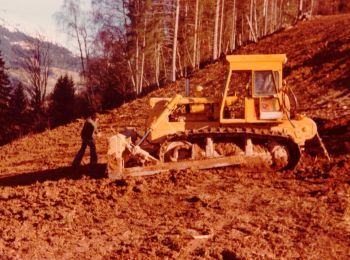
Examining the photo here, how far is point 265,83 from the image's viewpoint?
1174cm

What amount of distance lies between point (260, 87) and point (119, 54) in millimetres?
37146

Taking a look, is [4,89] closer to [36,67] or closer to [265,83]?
[36,67]

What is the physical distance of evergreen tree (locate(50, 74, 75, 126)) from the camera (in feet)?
144

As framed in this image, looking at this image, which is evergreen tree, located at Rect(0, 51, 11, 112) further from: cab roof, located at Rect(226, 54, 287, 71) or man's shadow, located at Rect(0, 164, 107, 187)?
cab roof, located at Rect(226, 54, 287, 71)

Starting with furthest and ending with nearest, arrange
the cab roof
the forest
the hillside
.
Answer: the forest < the cab roof < the hillside

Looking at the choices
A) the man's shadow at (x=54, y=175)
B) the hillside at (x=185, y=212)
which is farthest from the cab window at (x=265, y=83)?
the man's shadow at (x=54, y=175)

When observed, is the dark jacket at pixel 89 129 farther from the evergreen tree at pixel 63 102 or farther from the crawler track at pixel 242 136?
the evergreen tree at pixel 63 102

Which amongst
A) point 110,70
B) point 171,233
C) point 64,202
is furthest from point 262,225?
point 110,70

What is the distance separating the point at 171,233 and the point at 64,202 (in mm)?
2908

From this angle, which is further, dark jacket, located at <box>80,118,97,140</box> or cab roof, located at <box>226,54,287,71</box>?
dark jacket, located at <box>80,118,97,140</box>

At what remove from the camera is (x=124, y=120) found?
24766 mm

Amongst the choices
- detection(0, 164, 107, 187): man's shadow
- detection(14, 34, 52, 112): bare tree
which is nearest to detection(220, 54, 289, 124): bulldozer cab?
detection(0, 164, 107, 187): man's shadow

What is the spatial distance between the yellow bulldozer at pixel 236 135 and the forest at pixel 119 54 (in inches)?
991

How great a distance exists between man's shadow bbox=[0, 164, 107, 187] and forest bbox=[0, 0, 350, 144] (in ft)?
A: 77.6
